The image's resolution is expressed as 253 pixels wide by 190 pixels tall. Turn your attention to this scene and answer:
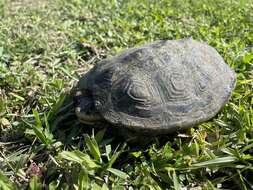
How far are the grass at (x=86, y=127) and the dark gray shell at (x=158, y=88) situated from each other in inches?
6.5

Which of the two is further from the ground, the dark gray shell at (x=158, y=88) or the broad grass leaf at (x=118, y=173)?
the dark gray shell at (x=158, y=88)

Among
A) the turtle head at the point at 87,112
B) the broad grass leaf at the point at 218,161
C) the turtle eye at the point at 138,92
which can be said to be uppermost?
the turtle eye at the point at 138,92

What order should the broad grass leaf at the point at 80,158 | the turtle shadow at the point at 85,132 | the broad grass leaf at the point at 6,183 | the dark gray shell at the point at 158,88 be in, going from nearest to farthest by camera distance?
the broad grass leaf at the point at 6,183 → the broad grass leaf at the point at 80,158 → the dark gray shell at the point at 158,88 → the turtle shadow at the point at 85,132

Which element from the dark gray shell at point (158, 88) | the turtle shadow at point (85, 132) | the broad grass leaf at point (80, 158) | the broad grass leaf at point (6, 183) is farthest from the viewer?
the turtle shadow at point (85, 132)

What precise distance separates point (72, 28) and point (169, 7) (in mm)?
1577

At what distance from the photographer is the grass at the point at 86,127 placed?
2.22 meters

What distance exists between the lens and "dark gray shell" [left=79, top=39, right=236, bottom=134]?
2287mm

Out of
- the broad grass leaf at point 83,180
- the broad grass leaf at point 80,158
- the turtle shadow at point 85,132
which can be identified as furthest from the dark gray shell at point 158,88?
the broad grass leaf at point 83,180

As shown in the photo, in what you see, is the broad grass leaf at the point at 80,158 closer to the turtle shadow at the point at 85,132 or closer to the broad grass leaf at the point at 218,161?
the turtle shadow at the point at 85,132

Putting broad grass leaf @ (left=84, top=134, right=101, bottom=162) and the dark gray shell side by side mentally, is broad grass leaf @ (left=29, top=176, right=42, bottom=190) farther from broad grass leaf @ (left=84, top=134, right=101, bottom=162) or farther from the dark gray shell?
the dark gray shell

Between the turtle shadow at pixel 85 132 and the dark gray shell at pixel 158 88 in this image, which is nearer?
the dark gray shell at pixel 158 88

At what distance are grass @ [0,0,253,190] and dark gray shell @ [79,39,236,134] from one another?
164 mm

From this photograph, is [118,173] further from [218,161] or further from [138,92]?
[218,161]

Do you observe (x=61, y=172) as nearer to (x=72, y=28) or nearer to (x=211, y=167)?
(x=211, y=167)
